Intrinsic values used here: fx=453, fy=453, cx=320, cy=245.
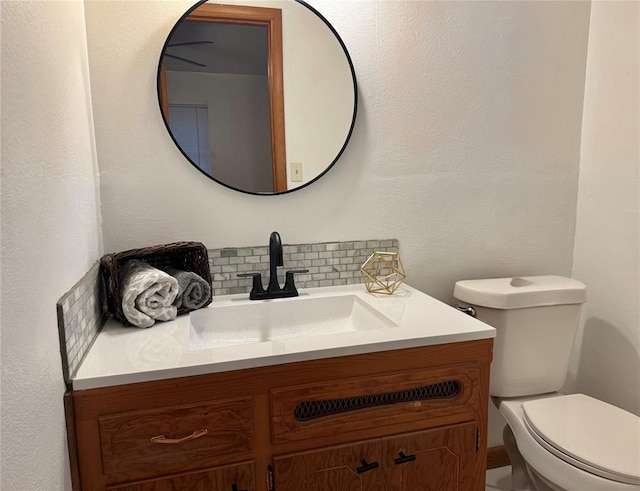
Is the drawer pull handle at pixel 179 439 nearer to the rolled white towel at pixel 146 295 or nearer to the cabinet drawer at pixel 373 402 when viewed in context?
the cabinet drawer at pixel 373 402

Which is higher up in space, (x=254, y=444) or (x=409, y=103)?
(x=409, y=103)

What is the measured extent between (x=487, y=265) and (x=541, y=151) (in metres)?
0.48

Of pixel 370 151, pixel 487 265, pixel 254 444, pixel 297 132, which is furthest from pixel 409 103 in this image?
pixel 254 444

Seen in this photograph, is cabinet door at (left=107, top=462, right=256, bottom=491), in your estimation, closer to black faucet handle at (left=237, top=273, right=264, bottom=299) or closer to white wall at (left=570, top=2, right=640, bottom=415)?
black faucet handle at (left=237, top=273, right=264, bottom=299)

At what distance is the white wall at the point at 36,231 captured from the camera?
0.65 metres

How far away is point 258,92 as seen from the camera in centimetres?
143

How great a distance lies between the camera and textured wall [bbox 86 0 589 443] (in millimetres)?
1366

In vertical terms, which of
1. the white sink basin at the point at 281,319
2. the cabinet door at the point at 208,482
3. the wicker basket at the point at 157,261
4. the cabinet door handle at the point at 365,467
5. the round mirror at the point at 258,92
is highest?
the round mirror at the point at 258,92

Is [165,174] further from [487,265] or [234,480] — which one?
[487,265]

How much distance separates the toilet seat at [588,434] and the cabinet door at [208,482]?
84 cm

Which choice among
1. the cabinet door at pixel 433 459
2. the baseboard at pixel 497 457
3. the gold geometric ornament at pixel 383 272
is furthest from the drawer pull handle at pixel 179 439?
the baseboard at pixel 497 457

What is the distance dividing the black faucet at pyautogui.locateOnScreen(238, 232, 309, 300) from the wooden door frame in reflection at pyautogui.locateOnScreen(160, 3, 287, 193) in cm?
21

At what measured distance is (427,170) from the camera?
1.63 meters

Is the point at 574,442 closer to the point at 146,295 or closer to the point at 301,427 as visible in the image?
the point at 301,427
